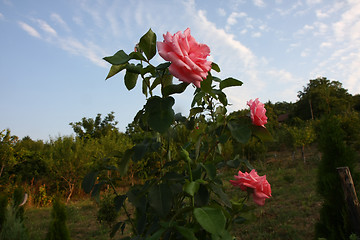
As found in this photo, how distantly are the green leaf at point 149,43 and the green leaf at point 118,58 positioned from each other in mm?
61

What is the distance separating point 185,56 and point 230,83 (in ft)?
0.93

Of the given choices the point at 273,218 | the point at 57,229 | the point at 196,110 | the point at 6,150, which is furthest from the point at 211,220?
the point at 6,150

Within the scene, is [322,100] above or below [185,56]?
above

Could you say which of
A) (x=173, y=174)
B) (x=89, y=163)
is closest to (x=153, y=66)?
(x=173, y=174)

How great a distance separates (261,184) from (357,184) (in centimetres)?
244

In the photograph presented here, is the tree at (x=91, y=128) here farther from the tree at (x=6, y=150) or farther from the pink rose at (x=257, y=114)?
the pink rose at (x=257, y=114)

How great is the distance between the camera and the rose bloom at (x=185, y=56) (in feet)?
2.09

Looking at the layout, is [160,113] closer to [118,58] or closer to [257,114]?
[118,58]

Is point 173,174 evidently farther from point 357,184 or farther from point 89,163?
point 89,163


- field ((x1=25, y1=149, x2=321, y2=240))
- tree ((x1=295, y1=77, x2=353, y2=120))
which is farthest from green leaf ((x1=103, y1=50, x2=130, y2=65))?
tree ((x1=295, y1=77, x2=353, y2=120))

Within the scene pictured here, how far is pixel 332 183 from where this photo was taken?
97.9 inches

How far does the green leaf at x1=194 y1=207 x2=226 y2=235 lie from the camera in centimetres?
55

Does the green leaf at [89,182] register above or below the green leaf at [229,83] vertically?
below

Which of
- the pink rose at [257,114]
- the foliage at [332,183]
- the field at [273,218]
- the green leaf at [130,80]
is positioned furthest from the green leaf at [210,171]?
the field at [273,218]
